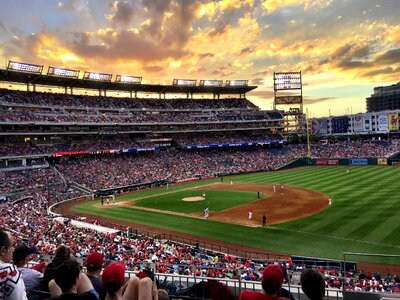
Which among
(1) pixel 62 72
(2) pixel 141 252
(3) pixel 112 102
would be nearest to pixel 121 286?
(2) pixel 141 252

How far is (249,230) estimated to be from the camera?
29.1 meters

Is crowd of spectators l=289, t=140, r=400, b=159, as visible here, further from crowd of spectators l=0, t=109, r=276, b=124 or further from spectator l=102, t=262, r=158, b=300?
spectator l=102, t=262, r=158, b=300

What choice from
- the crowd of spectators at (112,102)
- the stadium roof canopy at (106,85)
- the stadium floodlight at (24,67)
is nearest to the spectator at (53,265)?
the stadium roof canopy at (106,85)

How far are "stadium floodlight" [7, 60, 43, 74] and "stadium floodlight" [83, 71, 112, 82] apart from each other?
926cm

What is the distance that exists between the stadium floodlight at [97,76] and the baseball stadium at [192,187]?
29 centimetres

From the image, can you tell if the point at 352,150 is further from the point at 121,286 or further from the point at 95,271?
the point at 121,286

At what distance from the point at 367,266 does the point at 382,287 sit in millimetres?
5636

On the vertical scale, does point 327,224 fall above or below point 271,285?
below

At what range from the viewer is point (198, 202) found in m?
41.7

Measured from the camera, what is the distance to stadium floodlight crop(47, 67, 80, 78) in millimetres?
64562

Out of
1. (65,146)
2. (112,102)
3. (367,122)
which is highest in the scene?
(112,102)

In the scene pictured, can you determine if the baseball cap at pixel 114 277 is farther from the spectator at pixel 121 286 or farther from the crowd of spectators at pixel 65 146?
the crowd of spectators at pixel 65 146

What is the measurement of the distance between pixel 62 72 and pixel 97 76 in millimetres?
7583

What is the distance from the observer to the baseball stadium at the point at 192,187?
19.3 metres
